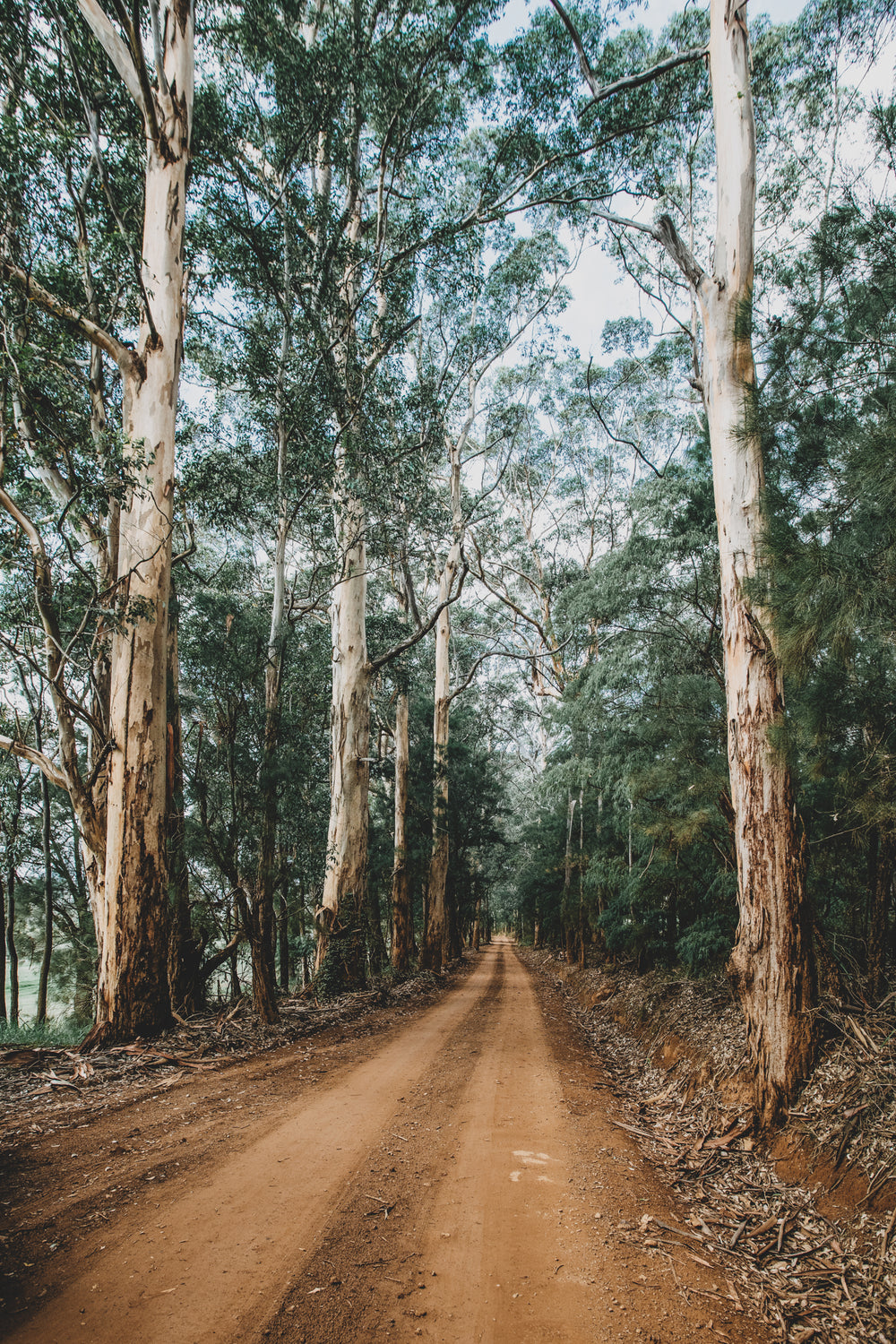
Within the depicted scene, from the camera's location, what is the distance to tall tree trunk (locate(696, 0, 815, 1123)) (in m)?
4.12

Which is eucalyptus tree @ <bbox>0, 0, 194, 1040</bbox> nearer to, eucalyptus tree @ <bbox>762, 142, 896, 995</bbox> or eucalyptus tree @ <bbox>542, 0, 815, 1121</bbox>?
eucalyptus tree @ <bbox>542, 0, 815, 1121</bbox>

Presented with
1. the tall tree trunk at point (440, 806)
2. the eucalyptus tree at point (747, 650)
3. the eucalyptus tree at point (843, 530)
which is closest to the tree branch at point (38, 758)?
the eucalyptus tree at point (747, 650)

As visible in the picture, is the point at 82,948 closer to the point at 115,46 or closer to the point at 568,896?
the point at 568,896

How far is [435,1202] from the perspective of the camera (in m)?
3.20

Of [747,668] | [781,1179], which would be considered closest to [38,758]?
[747,668]

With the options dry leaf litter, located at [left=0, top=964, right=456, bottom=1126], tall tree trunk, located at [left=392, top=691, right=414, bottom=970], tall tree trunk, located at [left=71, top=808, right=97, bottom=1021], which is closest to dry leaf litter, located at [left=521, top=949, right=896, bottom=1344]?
dry leaf litter, located at [left=0, top=964, right=456, bottom=1126]

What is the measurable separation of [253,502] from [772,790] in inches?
337

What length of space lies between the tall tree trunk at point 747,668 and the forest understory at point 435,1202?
0.39 metres

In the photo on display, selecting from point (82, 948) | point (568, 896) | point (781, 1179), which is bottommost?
point (82, 948)

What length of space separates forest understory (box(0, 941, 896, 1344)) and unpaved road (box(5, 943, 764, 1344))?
13 millimetres

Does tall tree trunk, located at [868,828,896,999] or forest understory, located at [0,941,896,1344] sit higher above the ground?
tall tree trunk, located at [868,828,896,999]

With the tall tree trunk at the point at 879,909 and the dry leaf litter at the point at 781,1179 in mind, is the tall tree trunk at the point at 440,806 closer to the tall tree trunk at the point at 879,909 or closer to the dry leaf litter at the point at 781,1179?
the dry leaf litter at the point at 781,1179

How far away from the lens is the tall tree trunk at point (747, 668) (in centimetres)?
412

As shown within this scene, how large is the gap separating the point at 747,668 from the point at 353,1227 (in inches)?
163
